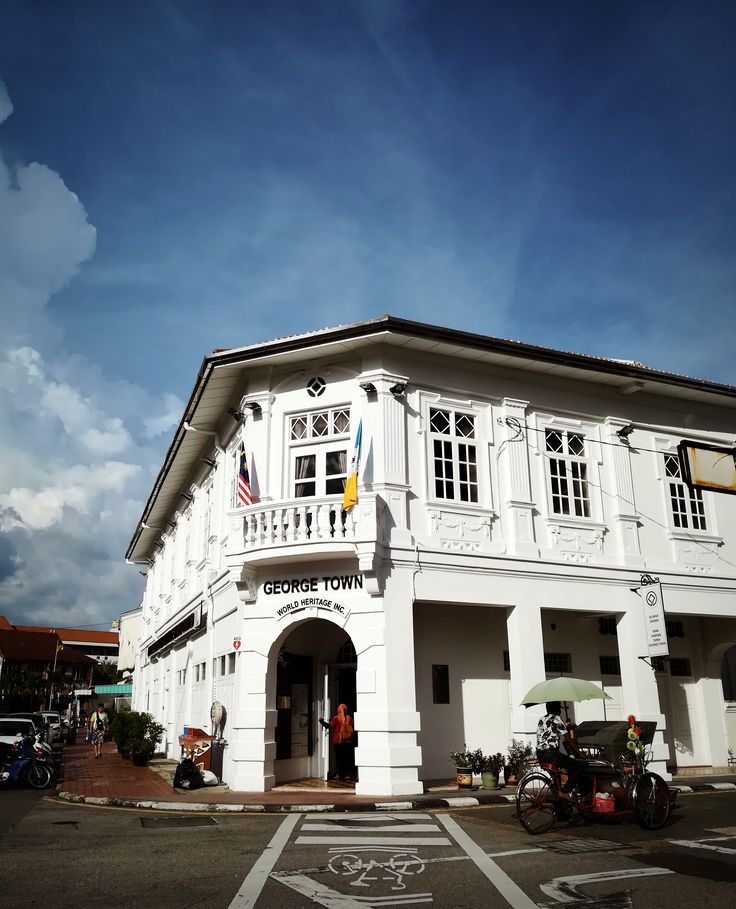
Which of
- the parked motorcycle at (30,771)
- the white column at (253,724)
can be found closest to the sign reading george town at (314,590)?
the white column at (253,724)

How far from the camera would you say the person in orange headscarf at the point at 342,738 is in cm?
1574

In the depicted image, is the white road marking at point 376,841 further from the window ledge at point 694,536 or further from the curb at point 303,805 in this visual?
the window ledge at point 694,536

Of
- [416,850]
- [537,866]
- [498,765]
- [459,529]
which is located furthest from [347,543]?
[537,866]

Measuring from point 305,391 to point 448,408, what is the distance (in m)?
3.11

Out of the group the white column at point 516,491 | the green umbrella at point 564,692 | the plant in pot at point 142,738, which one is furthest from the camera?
the plant in pot at point 142,738

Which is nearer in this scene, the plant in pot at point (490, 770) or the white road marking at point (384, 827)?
the white road marking at point (384, 827)

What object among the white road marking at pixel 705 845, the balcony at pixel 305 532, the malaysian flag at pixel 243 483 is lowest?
the white road marking at pixel 705 845

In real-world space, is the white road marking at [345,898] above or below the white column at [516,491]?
below

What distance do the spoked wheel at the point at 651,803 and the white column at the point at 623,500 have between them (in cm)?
797

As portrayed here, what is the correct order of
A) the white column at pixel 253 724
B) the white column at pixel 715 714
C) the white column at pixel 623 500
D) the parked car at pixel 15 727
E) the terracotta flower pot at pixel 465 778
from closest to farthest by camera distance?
the white column at pixel 253 724 → the terracotta flower pot at pixel 465 778 → the white column at pixel 623 500 → the white column at pixel 715 714 → the parked car at pixel 15 727

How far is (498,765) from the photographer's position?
15.2 metres

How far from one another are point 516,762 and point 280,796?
182 inches

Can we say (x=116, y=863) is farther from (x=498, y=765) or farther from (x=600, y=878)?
(x=498, y=765)

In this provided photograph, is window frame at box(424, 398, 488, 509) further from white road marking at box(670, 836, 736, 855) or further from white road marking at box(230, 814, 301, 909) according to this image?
white road marking at box(670, 836, 736, 855)
